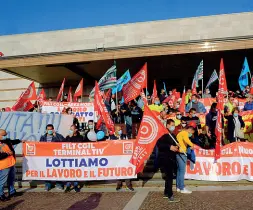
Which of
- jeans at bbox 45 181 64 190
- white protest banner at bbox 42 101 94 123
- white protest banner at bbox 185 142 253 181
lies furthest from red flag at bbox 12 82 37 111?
white protest banner at bbox 185 142 253 181

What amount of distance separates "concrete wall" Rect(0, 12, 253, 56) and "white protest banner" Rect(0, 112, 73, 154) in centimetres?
1084

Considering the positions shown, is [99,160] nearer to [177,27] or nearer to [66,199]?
[66,199]

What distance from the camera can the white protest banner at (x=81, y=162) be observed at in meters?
8.68

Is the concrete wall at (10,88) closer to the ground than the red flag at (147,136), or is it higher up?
higher up

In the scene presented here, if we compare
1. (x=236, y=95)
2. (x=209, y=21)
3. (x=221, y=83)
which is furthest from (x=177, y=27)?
(x=221, y=83)

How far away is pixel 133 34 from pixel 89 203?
52.1 ft

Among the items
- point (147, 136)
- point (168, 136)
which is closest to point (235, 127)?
point (168, 136)

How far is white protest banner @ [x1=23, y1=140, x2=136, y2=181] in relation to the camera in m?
8.68

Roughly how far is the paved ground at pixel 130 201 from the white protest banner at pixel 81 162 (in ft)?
2.27

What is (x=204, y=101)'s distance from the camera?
1341 cm

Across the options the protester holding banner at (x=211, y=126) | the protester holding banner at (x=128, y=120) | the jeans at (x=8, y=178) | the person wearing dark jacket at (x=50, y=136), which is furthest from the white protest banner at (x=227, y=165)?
the jeans at (x=8, y=178)

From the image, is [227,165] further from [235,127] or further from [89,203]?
[89,203]

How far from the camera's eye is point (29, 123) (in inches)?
456

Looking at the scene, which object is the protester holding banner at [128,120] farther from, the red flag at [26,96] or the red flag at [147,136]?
the red flag at [147,136]
